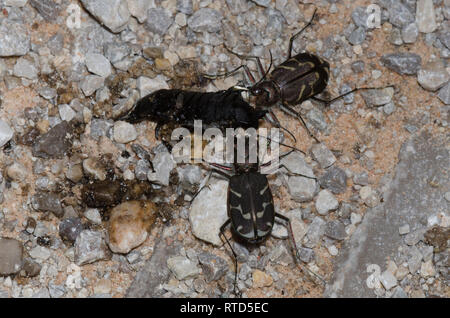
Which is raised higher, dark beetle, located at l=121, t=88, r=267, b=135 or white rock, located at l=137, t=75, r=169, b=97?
white rock, located at l=137, t=75, r=169, b=97

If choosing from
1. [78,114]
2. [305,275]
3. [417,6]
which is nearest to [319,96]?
[417,6]

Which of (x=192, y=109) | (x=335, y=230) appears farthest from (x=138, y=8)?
(x=335, y=230)

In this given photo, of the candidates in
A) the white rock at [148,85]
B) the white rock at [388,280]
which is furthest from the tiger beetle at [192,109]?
the white rock at [388,280]

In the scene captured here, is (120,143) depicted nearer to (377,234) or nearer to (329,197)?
(329,197)

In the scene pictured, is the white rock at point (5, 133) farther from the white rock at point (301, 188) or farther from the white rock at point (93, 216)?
the white rock at point (301, 188)

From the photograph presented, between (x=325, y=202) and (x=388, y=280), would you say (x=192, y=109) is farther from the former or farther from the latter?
(x=388, y=280)

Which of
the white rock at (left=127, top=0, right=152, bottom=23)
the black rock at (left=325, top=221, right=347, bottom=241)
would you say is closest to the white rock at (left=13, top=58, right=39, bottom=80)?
the white rock at (left=127, top=0, right=152, bottom=23)

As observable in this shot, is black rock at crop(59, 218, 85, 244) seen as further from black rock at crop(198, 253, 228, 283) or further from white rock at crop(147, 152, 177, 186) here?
black rock at crop(198, 253, 228, 283)
